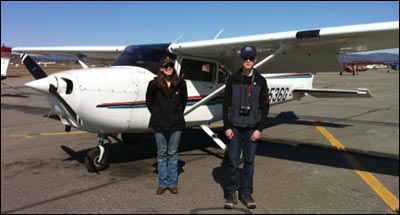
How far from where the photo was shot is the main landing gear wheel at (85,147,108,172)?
5.48m

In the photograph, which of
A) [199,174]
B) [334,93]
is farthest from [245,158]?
[334,93]

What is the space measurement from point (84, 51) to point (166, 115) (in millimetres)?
5707

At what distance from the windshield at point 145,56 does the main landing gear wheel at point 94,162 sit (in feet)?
A: 4.72

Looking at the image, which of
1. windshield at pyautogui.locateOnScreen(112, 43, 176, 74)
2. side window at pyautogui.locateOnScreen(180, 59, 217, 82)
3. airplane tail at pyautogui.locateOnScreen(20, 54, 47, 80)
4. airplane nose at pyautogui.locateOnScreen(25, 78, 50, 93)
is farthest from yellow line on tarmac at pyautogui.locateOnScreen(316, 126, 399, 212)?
airplane tail at pyautogui.locateOnScreen(20, 54, 47, 80)

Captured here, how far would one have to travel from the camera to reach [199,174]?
550 centimetres

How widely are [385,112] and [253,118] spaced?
396 inches

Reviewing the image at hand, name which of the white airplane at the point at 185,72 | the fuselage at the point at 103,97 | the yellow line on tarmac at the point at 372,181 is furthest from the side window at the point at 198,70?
the yellow line on tarmac at the point at 372,181

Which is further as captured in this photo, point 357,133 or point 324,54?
point 357,133

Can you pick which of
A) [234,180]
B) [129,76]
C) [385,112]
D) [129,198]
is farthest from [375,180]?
[385,112]

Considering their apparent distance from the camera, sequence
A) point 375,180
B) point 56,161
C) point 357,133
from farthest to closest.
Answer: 1. point 357,133
2. point 56,161
3. point 375,180

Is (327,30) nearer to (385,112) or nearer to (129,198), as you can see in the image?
(129,198)

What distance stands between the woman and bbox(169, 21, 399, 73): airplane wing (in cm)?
165

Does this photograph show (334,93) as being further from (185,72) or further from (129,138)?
(129,138)

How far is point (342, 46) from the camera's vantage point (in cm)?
612
